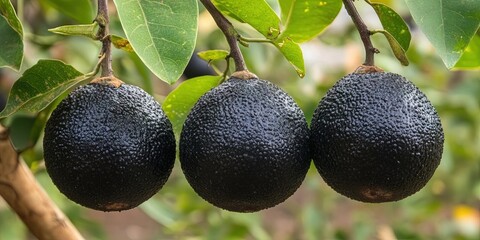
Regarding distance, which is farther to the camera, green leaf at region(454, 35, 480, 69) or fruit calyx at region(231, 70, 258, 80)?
green leaf at region(454, 35, 480, 69)

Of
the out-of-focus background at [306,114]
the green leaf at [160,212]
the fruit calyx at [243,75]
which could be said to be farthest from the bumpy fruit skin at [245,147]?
the green leaf at [160,212]

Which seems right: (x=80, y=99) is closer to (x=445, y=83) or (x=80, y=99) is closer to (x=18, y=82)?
(x=18, y=82)

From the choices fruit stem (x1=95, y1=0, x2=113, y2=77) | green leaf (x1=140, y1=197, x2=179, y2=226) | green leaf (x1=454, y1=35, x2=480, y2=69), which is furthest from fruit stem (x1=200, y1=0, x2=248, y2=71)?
green leaf (x1=140, y1=197, x2=179, y2=226)

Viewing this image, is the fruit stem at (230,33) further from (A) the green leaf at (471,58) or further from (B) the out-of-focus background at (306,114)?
(B) the out-of-focus background at (306,114)

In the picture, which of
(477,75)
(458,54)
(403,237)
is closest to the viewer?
(458,54)

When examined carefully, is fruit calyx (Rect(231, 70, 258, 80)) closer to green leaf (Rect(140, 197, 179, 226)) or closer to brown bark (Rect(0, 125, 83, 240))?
brown bark (Rect(0, 125, 83, 240))

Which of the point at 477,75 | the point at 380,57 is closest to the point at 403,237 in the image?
the point at 380,57

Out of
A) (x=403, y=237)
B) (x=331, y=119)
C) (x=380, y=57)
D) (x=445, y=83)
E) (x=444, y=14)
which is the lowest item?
(x=445, y=83)
